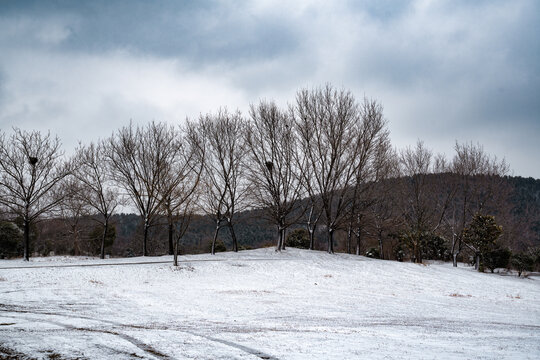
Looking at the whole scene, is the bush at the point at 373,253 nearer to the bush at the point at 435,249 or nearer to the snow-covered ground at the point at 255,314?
the bush at the point at 435,249

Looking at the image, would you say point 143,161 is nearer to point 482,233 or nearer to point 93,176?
point 93,176

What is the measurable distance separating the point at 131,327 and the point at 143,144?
2711cm

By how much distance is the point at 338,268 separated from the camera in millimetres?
26547

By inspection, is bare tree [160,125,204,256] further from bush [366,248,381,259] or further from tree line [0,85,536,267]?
bush [366,248,381,259]

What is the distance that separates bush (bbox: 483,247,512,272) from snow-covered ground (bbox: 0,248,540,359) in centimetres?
1490

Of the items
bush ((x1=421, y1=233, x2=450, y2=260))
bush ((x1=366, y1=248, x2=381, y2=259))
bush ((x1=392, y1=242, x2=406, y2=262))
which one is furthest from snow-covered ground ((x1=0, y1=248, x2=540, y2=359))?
bush ((x1=366, y1=248, x2=381, y2=259))

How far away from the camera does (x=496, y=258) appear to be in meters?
38.3

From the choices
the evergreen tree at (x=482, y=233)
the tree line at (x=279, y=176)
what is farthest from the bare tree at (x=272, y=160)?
the evergreen tree at (x=482, y=233)

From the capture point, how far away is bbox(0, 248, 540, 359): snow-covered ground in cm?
647

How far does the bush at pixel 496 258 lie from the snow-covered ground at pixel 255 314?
48.9ft

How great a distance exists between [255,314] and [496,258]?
35479 mm

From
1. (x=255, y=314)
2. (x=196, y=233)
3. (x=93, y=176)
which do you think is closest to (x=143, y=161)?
(x=93, y=176)

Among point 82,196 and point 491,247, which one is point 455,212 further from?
point 82,196

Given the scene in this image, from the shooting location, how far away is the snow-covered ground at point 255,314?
6473 millimetres
